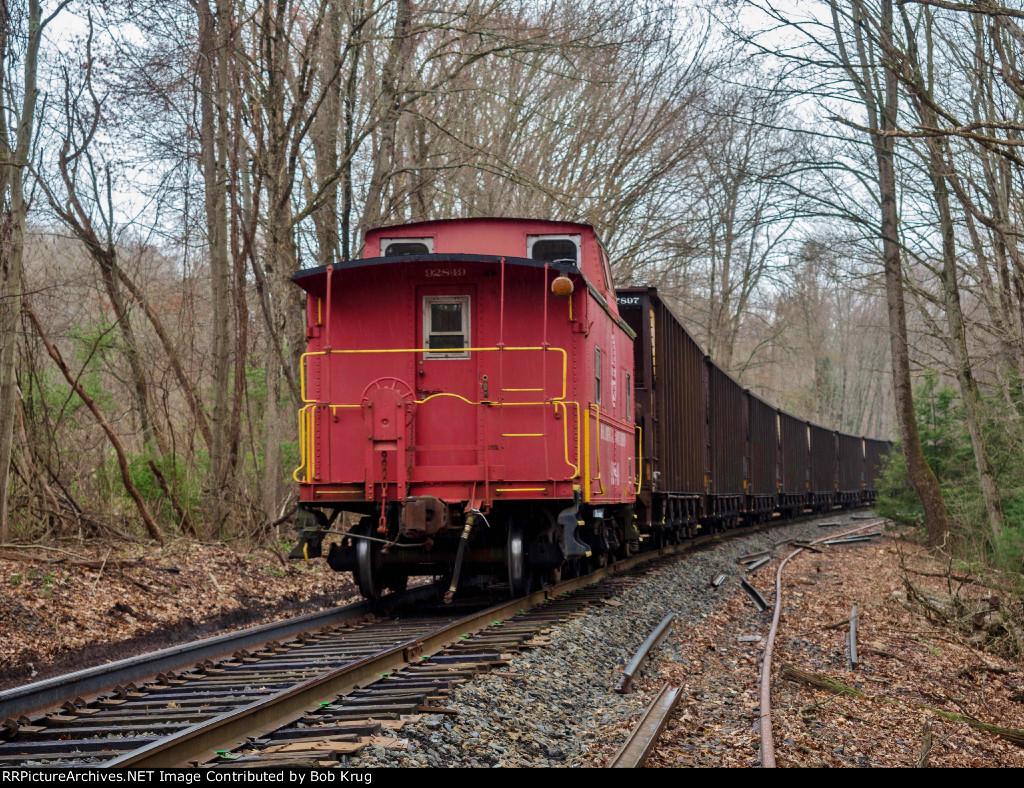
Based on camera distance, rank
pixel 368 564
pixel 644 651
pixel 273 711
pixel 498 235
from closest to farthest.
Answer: pixel 273 711
pixel 644 651
pixel 368 564
pixel 498 235

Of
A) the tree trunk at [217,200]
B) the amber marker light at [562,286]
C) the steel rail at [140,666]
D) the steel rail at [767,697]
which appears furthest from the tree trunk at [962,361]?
the steel rail at [140,666]

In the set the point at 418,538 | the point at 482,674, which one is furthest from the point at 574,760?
the point at 418,538

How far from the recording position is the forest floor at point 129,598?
26.3ft

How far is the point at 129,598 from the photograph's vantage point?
970 centimetres

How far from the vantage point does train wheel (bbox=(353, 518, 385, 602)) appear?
9570mm

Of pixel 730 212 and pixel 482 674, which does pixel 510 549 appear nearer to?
pixel 482 674

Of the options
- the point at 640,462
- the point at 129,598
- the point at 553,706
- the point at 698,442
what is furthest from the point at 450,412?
the point at 698,442

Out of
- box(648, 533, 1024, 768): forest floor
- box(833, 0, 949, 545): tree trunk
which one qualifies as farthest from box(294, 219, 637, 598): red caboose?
box(833, 0, 949, 545): tree trunk

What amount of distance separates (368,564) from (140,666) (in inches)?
124

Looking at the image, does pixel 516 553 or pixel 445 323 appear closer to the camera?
pixel 516 553

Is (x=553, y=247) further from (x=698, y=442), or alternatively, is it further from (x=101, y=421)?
(x=698, y=442)

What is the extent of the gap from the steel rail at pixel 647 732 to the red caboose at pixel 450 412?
2.86 metres
